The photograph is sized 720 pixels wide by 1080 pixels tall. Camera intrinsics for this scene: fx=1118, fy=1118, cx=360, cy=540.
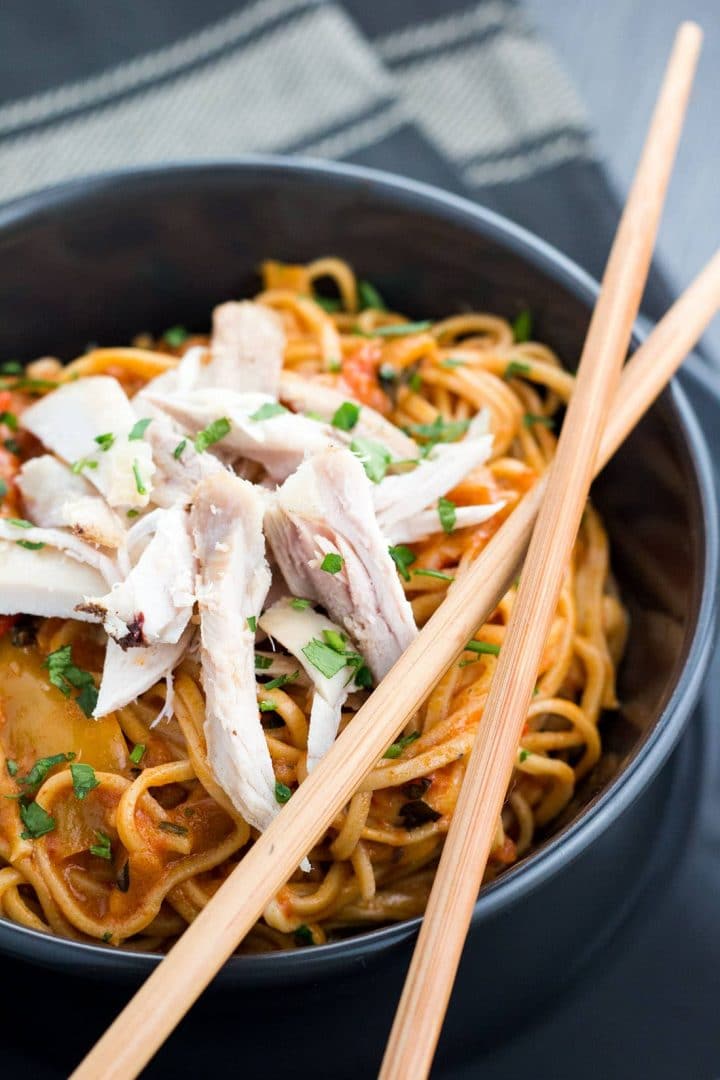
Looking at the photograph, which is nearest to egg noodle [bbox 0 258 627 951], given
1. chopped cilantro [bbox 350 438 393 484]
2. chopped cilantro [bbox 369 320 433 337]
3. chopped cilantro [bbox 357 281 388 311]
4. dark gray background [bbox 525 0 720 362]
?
chopped cilantro [bbox 350 438 393 484]

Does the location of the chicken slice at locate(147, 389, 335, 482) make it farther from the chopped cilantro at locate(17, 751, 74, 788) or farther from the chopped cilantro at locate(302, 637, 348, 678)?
the chopped cilantro at locate(17, 751, 74, 788)

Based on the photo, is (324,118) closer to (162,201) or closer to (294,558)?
(162,201)

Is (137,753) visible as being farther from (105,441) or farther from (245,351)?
(245,351)

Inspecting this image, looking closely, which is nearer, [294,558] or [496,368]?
[294,558]

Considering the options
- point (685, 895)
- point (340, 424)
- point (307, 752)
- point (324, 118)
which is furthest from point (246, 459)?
point (324, 118)

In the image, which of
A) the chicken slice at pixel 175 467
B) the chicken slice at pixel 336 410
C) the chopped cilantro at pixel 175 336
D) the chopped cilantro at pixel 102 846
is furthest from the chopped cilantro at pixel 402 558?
the chopped cilantro at pixel 175 336

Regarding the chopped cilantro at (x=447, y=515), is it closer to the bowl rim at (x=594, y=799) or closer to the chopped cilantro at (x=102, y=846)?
the bowl rim at (x=594, y=799)
